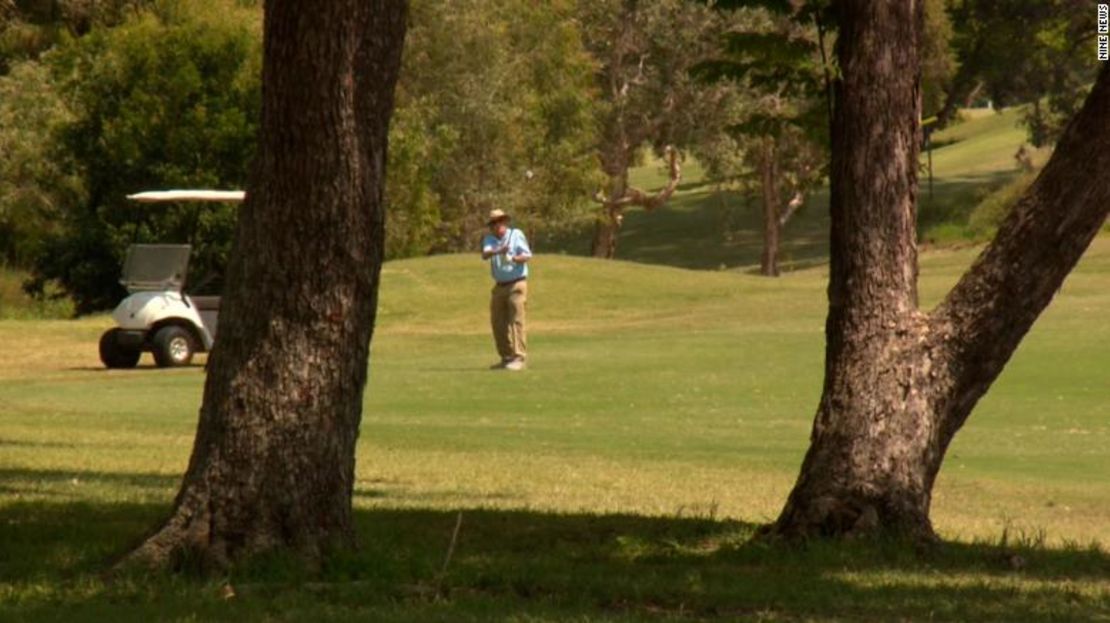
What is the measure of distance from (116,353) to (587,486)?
16821 millimetres

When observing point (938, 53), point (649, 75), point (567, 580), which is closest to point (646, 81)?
point (649, 75)

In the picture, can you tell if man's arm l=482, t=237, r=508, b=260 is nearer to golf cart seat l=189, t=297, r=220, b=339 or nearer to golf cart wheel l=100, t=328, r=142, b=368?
golf cart seat l=189, t=297, r=220, b=339

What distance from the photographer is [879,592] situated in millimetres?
8844

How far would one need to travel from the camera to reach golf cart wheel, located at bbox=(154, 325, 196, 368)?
29703 millimetres

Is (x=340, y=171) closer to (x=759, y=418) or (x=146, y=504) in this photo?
(x=146, y=504)

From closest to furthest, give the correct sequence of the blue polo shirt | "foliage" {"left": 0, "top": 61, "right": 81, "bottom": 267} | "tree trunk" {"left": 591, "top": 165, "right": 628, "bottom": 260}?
Answer: 1. the blue polo shirt
2. "foliage" {"left": 0, "top": 61, "right": 81, "bottom": 267}
3. "tree trunk" {"left": 591, "top": 165, "right": 628, "bottom": 260}

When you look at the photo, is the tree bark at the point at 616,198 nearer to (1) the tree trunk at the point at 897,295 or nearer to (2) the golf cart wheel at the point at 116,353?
(2) the golf cart wheel at the point at 116,353

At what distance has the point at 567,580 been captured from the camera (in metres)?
9.01

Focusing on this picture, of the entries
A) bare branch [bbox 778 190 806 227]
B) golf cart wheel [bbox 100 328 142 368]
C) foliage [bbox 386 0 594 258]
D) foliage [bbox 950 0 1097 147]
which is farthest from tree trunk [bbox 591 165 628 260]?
golf cart wheel [bbox 100 328 142 368]

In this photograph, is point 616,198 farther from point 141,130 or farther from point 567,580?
point 567,580

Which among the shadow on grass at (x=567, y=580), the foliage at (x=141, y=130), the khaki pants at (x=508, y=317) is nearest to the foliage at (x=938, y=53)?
the foliage at (x=141, y=130)

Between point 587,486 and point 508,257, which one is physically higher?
point 508,257

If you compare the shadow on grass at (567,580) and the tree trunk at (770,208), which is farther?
the tree trunk at (770,208)

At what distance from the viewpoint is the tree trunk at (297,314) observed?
8.80 m
